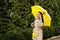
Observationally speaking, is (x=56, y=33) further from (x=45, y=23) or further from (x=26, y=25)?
(x=45, y=23)

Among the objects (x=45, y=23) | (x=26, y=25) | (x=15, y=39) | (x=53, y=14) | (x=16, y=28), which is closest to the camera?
(x=45, y=23)

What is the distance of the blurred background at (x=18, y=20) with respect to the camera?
1054cm

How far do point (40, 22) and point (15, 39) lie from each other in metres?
3.62

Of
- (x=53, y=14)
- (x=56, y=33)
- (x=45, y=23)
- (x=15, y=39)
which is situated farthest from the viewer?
(x=53, y=14)

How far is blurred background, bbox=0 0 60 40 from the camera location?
10.5 meters

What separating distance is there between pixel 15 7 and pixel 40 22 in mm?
5614

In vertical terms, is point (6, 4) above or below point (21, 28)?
above

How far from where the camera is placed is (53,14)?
14.3 m

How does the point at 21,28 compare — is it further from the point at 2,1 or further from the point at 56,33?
the point at 56,33

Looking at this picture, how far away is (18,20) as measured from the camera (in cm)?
1196

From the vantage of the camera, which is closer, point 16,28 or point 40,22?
point 40,22

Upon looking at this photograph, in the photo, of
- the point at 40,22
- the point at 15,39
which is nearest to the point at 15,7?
the point at 15,39

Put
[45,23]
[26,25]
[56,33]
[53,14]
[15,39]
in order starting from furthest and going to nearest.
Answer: [53,14], [56,33], [26,25], [15,39], [45,23]

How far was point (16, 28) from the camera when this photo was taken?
37.0 feet
